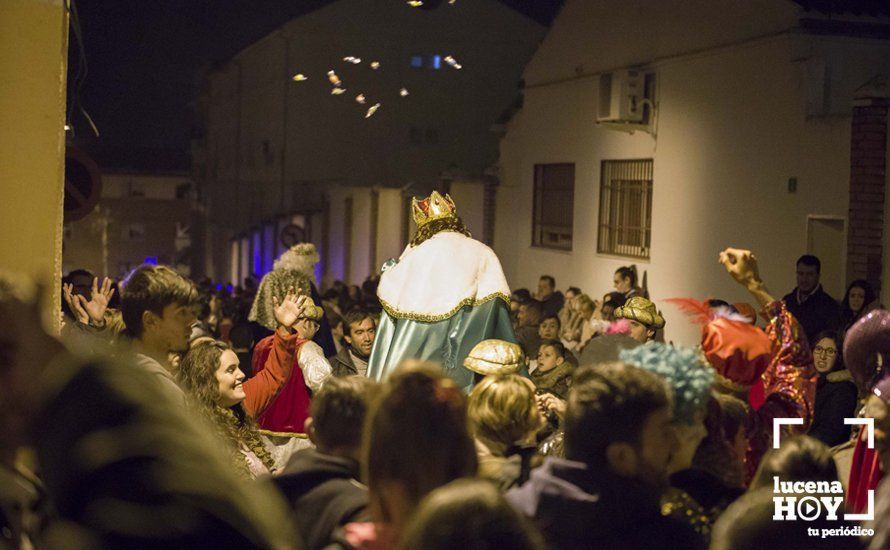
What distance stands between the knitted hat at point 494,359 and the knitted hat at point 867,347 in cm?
144

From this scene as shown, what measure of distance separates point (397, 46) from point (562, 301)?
16840 mm

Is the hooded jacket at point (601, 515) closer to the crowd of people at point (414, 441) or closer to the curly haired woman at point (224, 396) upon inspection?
the crowd of people at point (414, 441)

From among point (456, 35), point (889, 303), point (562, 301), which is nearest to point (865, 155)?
point (889, 303)

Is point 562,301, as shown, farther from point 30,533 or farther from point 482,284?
point 30,533

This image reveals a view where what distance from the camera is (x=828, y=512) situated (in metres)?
3.10

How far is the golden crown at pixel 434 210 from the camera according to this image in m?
7.27

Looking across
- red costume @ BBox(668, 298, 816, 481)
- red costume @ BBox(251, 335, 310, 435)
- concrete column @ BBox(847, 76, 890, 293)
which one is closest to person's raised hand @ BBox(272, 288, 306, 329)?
red costume @ BBox(251, 335, 310, 435)

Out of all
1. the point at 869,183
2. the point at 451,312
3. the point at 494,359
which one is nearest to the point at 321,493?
the point at 494,359

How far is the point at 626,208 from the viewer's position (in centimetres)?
1622

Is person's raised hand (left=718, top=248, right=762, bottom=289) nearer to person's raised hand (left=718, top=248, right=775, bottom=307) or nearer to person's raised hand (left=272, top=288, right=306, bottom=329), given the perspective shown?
person's raised hand (left=718, top=248, right=775, bottom=307)

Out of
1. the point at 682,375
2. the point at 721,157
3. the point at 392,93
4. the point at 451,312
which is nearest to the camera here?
the point at 682,375

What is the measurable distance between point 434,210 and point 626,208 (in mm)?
9289

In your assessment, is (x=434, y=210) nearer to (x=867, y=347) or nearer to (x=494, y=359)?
(x=494, y=359)

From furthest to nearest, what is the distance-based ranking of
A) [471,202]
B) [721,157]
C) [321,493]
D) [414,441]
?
[471,202] < [721,157] < [321,493] < [414,441]
